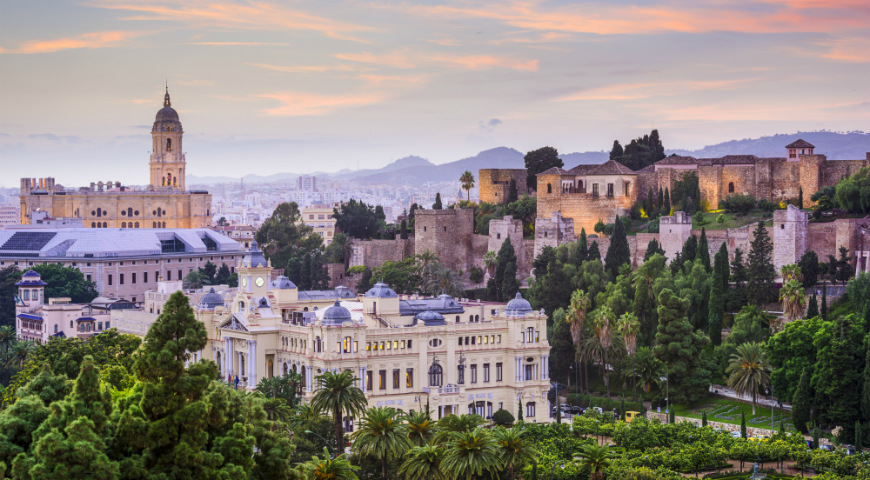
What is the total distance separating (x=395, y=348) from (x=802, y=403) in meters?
22.4

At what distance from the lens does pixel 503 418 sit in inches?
3022

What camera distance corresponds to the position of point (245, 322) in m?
80.3

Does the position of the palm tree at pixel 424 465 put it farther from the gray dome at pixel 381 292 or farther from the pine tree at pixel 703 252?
the pine tree at pixel 703 252

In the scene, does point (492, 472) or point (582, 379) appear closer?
point (492, 472)

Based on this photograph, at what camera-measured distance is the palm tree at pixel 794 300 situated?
81.3 metres

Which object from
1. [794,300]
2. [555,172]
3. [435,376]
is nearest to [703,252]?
[794,300]

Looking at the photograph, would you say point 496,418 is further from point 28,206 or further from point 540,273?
point 28,206

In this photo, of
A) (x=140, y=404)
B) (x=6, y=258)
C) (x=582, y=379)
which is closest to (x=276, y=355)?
(x=582, y=379)

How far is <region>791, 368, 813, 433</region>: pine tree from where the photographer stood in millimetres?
68938

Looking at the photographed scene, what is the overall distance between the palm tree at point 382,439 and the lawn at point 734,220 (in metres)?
47.9

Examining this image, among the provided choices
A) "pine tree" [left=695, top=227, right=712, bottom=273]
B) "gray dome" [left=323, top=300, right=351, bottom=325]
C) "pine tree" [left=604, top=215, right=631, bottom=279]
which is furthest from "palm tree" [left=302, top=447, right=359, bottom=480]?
"pine tree" [left=604, top=215, right=631, bottom=279]

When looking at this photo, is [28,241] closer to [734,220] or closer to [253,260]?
[253,260]

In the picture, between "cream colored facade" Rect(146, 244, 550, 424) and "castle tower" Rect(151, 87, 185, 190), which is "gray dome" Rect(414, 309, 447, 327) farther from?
"castle tower" Rect(151, 87, 185, 190)

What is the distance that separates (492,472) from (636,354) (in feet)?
94.6
